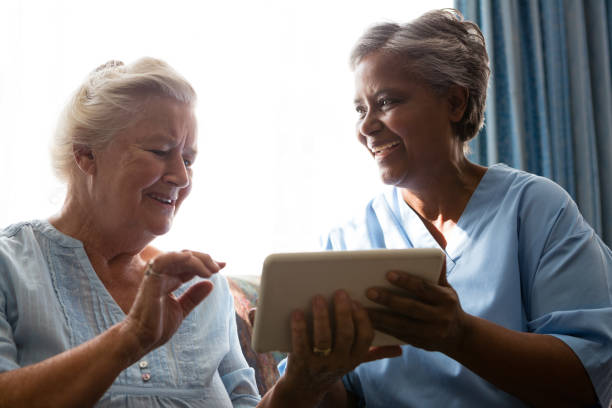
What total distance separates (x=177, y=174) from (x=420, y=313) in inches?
24.5

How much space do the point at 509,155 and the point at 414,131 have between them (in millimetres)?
1594

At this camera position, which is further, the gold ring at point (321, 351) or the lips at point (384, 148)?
the lips at point (384, 148)

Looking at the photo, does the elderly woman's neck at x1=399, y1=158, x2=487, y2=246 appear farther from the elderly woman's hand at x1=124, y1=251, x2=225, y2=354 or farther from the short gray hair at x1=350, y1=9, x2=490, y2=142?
the elderly woman's hand at x1=124, y1=251, x2=225, y2=354

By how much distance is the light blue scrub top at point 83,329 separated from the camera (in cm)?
109

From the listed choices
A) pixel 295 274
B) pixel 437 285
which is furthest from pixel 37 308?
pixel 437 285

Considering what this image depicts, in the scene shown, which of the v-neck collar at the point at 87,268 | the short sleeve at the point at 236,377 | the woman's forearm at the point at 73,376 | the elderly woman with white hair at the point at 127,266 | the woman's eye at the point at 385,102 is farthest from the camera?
the woman's eye at the point at 385,102

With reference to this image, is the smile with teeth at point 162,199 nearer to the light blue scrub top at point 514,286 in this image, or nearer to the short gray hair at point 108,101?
the short gray hair at point 108,101

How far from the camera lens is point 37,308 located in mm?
1098

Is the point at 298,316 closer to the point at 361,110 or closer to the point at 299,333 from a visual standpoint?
the point at 299,333

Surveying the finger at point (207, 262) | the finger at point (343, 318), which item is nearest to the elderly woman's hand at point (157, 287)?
the finger at point (207, 262)

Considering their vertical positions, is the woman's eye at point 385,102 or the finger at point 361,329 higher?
the woman's eye at point 385,102

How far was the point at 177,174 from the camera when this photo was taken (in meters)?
1.29

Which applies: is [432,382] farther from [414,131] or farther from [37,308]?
[37,308]

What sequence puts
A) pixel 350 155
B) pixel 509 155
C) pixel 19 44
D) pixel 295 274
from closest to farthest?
pixel 295 274 < pixel 19 44 < pixel 350 155 < pixel 509 155
